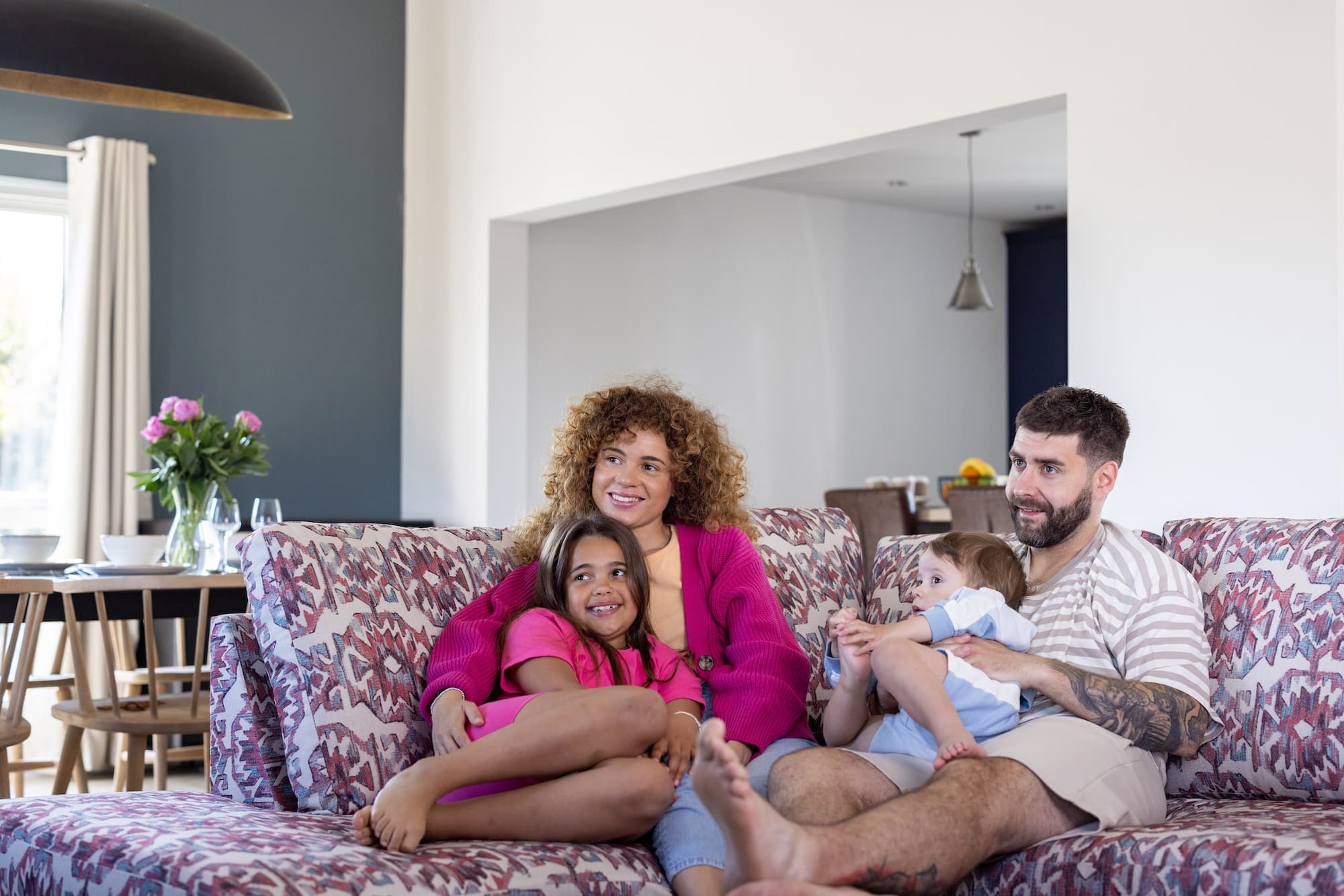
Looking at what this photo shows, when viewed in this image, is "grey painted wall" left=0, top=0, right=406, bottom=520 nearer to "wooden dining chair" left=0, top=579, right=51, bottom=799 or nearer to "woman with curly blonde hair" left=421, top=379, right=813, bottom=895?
"wooden dining chair" left=0, top=579, right=51, bottom=799

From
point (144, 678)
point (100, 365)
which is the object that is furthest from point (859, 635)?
point (100, 365)

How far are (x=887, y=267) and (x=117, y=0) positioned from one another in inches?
247

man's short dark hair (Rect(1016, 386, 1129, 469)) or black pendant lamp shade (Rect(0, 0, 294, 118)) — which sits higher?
black pendant lamp shade (Rect(0, 0, 294, 118))

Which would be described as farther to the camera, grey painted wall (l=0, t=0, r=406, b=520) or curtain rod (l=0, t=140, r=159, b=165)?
grey painted wall (l=0, t=0, r=406, b=520)

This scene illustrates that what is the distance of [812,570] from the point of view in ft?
9.10

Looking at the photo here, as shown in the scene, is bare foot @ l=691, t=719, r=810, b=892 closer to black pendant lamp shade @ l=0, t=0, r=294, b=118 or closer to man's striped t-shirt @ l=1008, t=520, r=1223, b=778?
man's striped t-shirt @ l=1008, t=520, r=1223, b=778

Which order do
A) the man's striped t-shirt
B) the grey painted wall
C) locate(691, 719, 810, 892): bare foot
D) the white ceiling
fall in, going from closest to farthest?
locate(691, 719, 810, 892): bare foot → the man's striped t-shirt → the grey painted wall → the white ceiling

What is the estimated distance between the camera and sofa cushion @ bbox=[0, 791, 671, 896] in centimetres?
172

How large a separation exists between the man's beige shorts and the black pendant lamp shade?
204cm

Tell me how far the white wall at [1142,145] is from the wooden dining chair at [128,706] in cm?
244

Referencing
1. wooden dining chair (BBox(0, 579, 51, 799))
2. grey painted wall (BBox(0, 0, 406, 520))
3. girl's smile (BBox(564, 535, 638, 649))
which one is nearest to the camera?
girl's smile (BBox(564, 535, 638, 649))

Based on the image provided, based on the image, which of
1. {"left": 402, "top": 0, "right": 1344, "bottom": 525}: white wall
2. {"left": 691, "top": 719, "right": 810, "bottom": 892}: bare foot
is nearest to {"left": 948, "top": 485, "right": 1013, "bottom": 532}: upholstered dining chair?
{"left": 402, "top": 0, "right": 1344, "bottom": 525}: white wall

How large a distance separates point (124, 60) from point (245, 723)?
1.51 m

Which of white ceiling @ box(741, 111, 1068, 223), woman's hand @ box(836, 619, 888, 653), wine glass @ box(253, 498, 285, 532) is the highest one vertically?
white ceiling @ box(741, 111, 1068, 223)
